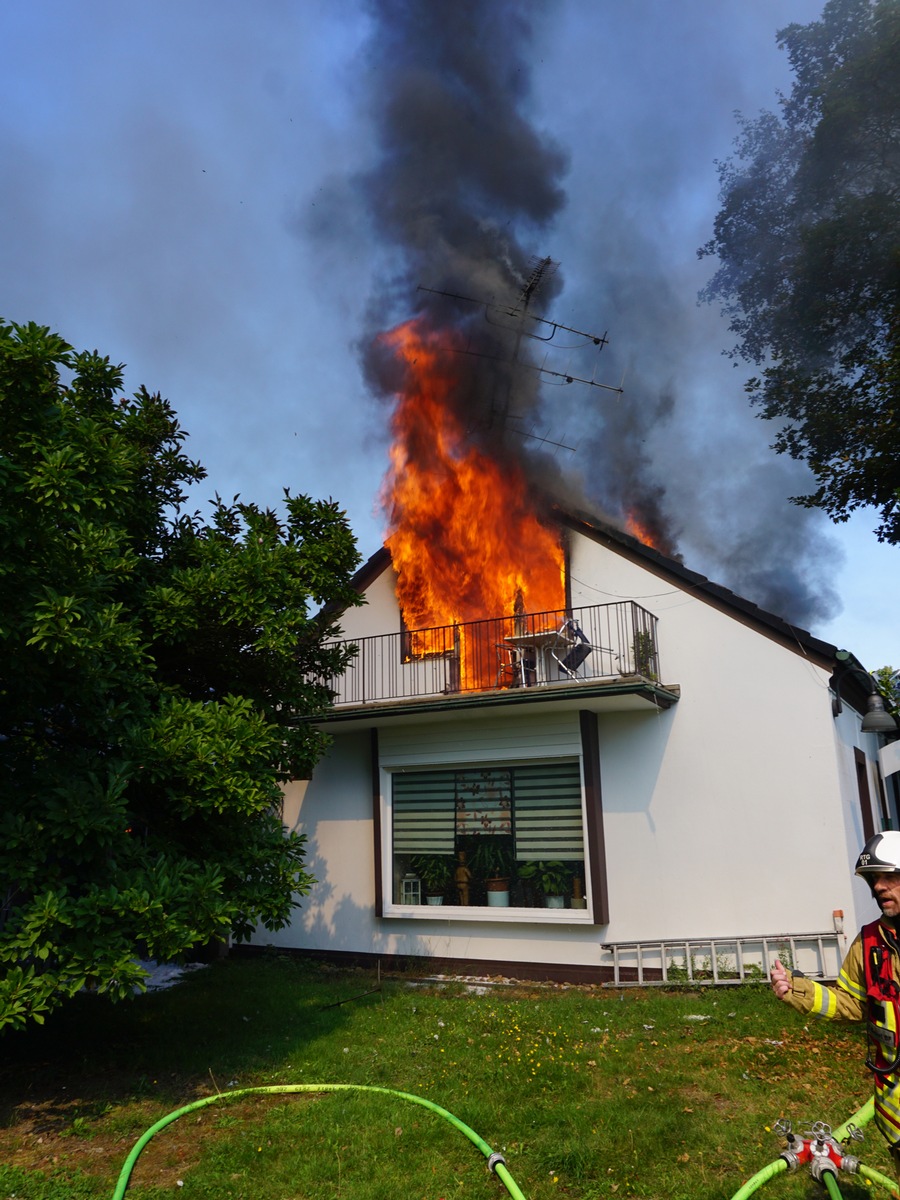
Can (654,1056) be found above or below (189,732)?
below

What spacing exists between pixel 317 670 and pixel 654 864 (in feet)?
18.7

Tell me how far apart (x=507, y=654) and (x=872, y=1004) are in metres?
10.3

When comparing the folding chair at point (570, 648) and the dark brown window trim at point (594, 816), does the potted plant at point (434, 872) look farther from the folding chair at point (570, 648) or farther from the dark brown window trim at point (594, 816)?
the folding chair at point (570, 648)

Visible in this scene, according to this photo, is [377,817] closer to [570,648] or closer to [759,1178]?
[570,648]

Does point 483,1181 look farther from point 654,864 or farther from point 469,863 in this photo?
point 469,863

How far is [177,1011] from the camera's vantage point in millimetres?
10695

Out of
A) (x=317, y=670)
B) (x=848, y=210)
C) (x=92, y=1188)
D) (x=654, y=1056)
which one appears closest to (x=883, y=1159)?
(x=654, y=1056)

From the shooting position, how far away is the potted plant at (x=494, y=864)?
13180mm

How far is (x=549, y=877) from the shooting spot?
12.9 m

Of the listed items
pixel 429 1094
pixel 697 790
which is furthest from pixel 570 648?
pixel 429 1094

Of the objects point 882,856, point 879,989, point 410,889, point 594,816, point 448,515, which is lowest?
point 410,889

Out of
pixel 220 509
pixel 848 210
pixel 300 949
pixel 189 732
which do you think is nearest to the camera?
pixel 189 732

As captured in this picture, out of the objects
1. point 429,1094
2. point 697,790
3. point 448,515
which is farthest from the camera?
point 448,515

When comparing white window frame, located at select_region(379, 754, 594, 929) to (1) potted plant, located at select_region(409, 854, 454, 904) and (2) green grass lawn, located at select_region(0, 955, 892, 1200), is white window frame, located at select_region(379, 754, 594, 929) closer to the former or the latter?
(1) potted plant, located at select_region(409, 854, 454, 904)
